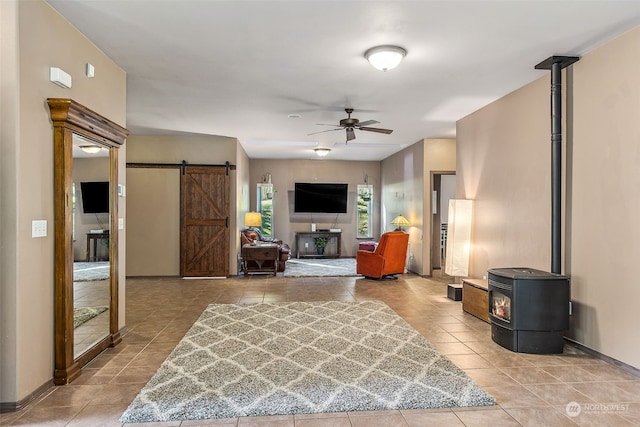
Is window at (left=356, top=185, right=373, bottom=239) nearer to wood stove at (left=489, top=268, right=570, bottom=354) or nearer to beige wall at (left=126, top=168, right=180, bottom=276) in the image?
beige wall at (left=126, top=168, right=180, bottom=276)

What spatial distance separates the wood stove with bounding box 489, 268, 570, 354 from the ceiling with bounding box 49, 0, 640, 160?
6.96 ft

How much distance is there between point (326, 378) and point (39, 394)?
200 cm

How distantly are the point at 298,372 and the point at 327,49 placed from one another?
2.81 meters

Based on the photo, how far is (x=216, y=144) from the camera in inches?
303

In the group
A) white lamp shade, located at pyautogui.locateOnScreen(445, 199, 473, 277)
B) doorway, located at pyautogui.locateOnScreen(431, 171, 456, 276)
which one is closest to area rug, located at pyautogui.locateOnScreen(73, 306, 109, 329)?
white lamp shade, located at pyautogui.locateOnScreen(445, 199, 473, 277)

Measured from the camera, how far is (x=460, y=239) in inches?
226

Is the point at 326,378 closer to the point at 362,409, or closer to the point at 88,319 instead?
the point at 362,409

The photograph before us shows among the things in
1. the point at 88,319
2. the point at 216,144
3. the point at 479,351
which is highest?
the point at 216,144

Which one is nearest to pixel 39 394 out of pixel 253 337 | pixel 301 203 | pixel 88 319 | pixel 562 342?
pixel 88 319

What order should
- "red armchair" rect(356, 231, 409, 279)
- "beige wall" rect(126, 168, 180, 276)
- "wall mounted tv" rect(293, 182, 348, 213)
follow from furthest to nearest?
"wall mounted tv" rect(293, 182, 348, 213)
"beige wall" rect(126, 168, 180, 276)
"red armchair" rect(356, 231, 409, 279)

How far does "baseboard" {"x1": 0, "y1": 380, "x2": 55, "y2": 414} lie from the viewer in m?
2.47

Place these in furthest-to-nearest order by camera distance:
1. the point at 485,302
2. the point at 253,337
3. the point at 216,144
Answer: the point at 216,144
the point at 485,302
the point at 253,337

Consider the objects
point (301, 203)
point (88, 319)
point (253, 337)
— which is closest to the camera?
point (88, 319)

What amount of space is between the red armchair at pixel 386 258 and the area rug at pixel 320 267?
58cm
